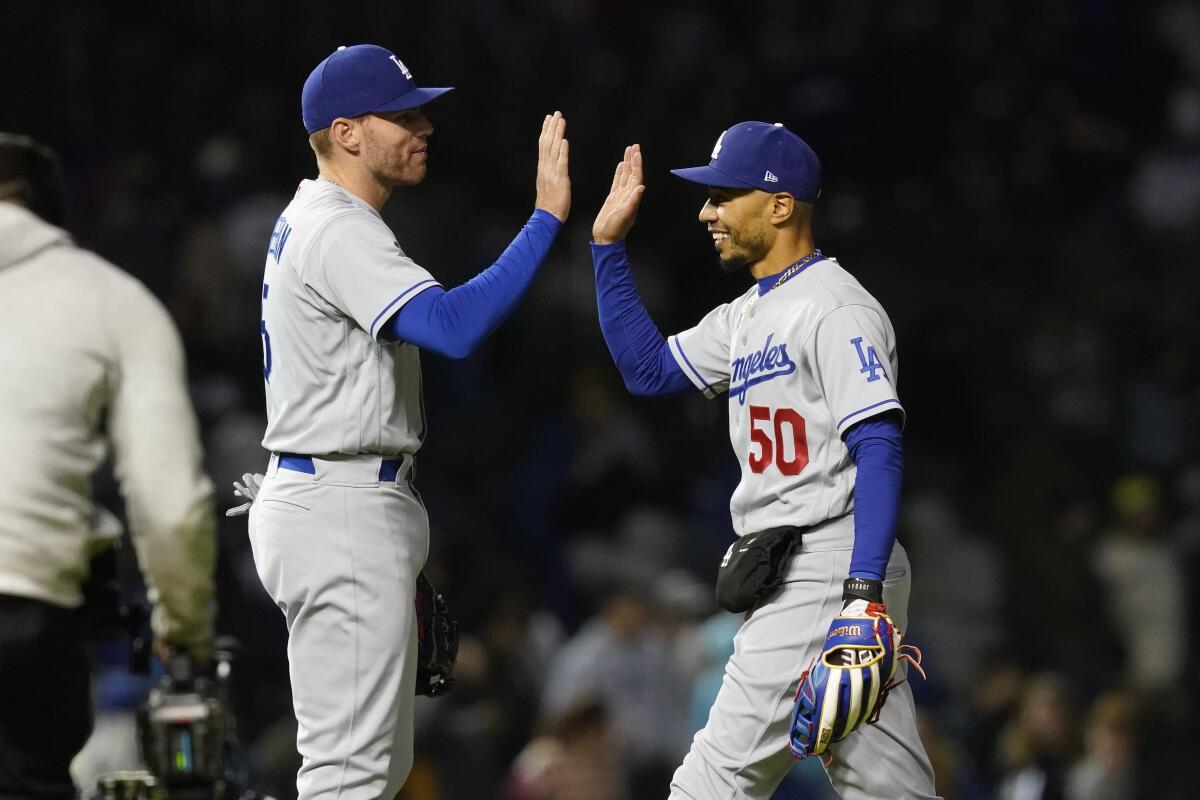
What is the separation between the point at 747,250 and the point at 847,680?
1.20 meters

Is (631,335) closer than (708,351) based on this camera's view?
No

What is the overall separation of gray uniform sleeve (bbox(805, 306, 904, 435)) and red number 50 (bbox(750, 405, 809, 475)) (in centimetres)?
10

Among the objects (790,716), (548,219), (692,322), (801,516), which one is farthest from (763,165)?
(692,322)

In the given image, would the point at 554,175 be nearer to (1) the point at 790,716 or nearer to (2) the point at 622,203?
(2) the point at 622,203

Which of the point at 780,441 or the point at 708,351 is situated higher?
the point at 708,351

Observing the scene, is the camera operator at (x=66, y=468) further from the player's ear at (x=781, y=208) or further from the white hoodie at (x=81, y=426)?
the player's ear at (x=781, y=208)

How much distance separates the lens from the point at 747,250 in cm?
486

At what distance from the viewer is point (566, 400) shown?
34.9ft

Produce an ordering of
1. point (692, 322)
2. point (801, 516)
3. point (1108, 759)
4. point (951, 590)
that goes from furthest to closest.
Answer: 1. point (692, 322)
2. point (951, 590)
3. point (1108, 759)
4. point (801, 516)

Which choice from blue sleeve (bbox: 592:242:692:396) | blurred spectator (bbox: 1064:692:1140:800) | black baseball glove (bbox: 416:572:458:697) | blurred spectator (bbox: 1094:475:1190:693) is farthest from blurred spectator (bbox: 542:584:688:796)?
black baseball glove (bbox: 416:572:458:697)

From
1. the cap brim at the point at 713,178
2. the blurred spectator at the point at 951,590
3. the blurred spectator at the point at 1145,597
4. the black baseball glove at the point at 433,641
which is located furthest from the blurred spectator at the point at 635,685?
the cap brim at the point at 713,178

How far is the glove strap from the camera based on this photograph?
14.1 feet

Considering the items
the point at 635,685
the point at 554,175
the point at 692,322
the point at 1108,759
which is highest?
the point at 554,175

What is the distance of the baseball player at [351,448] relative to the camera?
4.34m
